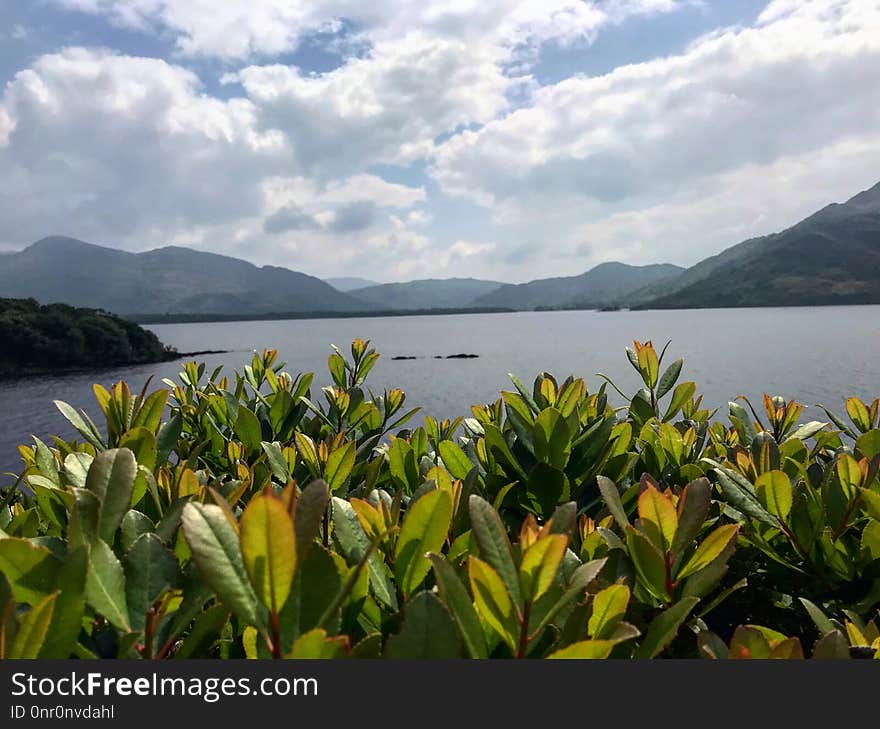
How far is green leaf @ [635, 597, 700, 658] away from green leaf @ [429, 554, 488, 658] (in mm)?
390

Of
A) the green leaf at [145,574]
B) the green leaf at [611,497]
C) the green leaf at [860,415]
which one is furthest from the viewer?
the green leaf at [860,415]

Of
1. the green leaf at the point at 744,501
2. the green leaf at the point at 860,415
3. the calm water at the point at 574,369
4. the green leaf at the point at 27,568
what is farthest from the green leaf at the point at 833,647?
the calm water at the point at 574,369

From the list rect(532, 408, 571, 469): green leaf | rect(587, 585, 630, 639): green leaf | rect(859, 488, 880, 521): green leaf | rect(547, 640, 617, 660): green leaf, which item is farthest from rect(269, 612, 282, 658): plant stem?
rect(859, 488, 880, 521): green leaf

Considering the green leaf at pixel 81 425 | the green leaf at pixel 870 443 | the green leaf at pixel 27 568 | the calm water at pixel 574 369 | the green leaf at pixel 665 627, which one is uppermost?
the green leaf at pixel 81 425

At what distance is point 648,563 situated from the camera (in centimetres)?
138

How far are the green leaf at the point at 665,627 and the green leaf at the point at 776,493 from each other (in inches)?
31.1

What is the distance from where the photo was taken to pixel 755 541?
1911 millimetres

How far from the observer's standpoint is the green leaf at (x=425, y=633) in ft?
3.24

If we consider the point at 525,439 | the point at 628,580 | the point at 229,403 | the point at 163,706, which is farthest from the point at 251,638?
the point at 229,403

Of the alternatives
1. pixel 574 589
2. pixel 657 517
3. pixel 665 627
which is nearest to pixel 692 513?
pixel 657 517

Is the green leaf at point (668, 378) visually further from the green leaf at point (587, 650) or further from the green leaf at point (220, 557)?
the green leaf at point (220, 557)

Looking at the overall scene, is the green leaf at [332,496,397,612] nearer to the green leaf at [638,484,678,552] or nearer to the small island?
the green leaf at [638,484,678,552]

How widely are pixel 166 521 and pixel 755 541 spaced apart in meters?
1.82

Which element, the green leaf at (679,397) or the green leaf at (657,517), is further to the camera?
the green leaf at (679,397)
